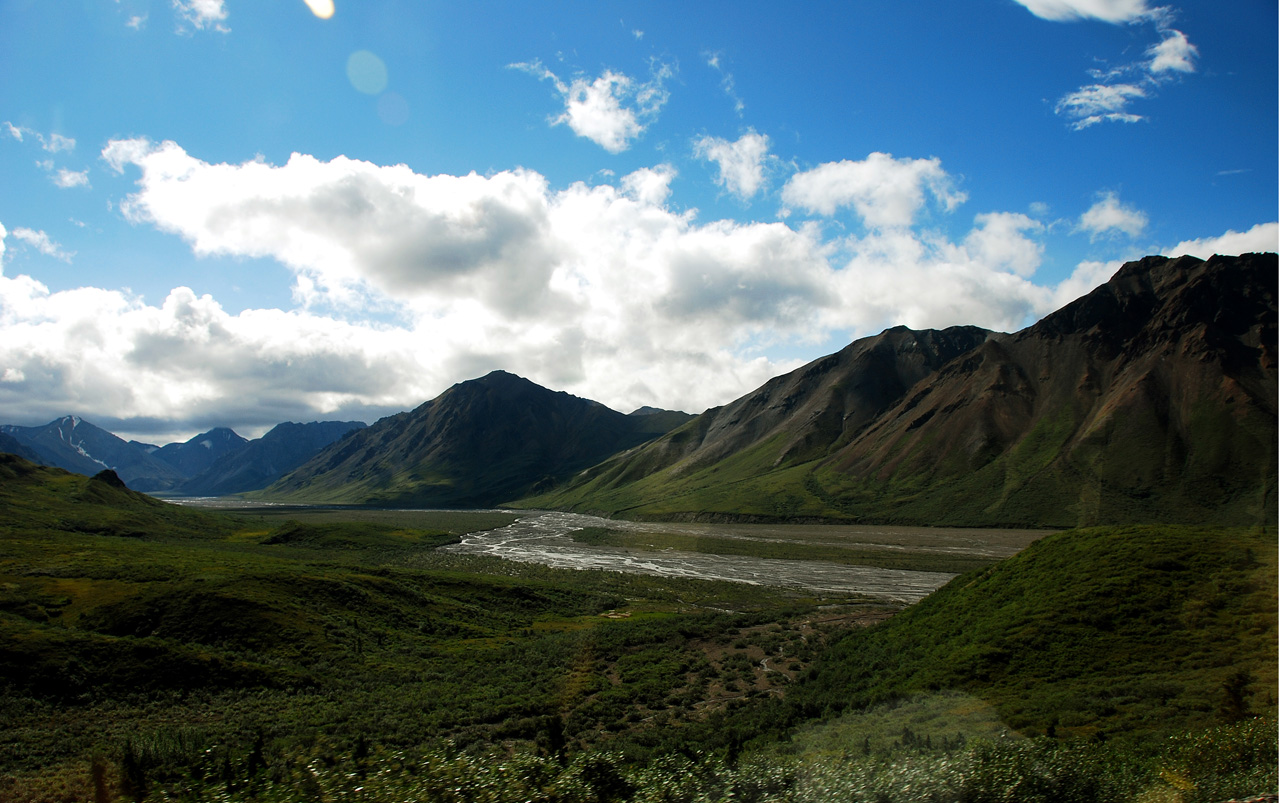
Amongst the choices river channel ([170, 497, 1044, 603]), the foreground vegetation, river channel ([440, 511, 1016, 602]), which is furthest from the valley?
river channel ([170, 497, 1044, 603])

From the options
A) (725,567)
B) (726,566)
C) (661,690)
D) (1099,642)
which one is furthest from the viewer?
(726,566)

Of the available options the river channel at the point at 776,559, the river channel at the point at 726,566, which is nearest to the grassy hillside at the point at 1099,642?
the river channel at the point at 776,559

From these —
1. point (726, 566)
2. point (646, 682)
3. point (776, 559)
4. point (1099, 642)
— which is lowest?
point (726, 566)

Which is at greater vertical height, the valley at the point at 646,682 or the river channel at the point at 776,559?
the valley at the point at 646,682

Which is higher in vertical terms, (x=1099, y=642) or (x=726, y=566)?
(x=1099, y=642)

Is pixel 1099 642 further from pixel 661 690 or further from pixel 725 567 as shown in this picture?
pixel 725 567

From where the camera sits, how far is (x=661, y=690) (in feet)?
109

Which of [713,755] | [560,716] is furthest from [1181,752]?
[560,716]

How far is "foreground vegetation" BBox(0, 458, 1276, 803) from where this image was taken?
1659 centimetres

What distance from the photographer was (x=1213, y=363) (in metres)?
185

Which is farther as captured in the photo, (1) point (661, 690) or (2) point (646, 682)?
(2) point (646, 682)

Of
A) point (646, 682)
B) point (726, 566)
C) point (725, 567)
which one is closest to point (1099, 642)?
point (646, 682)

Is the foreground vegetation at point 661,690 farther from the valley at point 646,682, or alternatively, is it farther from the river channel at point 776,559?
the river channel at point 776,559

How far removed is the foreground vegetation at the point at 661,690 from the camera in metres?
16.6
